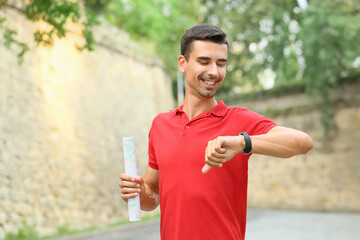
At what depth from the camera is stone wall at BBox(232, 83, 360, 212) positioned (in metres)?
18.7

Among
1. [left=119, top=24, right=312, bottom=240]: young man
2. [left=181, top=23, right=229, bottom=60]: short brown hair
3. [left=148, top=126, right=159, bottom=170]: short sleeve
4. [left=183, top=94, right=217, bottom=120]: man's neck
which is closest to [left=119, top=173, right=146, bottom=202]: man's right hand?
[left=119, top=24, right=312, bottom=240]: young man

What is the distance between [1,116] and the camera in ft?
36.3

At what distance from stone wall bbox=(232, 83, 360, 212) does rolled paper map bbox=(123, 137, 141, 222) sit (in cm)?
1786

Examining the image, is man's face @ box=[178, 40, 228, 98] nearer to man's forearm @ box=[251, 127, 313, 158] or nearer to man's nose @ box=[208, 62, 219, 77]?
man's nose @ box=[208, 62, 219, 77]

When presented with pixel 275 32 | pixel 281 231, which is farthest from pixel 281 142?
pixel 275 32

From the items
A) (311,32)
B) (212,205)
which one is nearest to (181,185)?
(212,205)

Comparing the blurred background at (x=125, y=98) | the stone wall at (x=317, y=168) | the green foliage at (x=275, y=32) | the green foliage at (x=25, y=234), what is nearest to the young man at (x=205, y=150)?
the blurred background at (x=125, y=98)

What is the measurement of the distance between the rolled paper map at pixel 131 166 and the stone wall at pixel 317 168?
58.6 feet

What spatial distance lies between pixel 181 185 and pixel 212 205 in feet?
0.54

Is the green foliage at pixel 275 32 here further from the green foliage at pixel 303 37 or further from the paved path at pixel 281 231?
the paved path at pixel 281 231

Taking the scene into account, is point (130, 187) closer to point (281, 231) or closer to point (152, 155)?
point (152, 155)

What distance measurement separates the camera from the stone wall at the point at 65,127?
445 inches

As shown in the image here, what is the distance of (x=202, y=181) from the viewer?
199 centimetres

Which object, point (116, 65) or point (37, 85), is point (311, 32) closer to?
point (116, 65)
